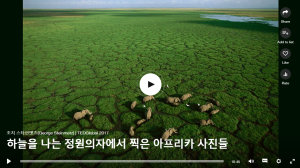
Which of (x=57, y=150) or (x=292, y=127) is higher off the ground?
(x=292, y=127)

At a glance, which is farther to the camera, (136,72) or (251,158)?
(136,72)

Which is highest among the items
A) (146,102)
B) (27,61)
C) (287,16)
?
(287,16)

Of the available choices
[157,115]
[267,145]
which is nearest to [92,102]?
[157,115]

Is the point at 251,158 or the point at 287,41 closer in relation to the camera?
the point at 251,158

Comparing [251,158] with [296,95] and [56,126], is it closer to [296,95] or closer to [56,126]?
[296,95]

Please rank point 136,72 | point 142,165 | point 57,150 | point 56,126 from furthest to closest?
1. point 136,72
2. point 56,126
3. point 57,150
4. point 142,165

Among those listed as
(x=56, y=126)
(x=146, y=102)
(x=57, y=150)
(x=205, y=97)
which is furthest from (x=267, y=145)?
(x=56, y=126)

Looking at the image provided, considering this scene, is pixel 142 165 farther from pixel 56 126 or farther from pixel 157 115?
pixel 56 126

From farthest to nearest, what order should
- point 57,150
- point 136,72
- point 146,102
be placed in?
point 136,72
point 146,102
point 57,150

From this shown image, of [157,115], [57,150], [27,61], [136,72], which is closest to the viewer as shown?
[57,150]

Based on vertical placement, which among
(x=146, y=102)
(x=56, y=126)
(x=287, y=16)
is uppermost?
(x=287, y=16)
